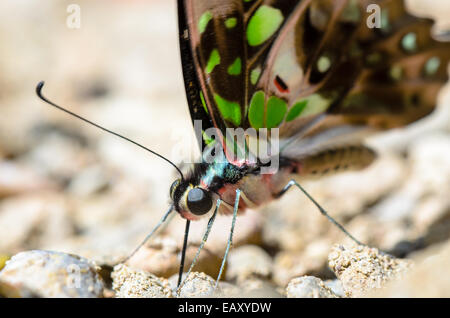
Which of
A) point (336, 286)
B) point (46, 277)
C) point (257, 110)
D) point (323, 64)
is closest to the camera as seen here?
point (46, 277)

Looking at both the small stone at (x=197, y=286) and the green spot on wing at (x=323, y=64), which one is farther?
the green spot on wing at (x=323, y=64)

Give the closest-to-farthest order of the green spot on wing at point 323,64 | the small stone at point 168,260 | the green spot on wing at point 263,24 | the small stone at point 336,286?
the small stone at point 336,286, the small stone at point 168,260, the green spot on wing at point 263,24, the green spot on wing at point 323,64

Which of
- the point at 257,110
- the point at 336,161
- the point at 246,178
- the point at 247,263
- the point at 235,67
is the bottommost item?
the point at 247,263

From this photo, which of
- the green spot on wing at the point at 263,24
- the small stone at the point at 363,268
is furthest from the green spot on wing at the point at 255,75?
the small stone at the point at 363,268

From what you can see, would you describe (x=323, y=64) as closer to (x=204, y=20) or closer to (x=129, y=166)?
(x=204, y=20)

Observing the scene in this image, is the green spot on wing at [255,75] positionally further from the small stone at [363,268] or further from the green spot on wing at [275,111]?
the small stone at [363,268]

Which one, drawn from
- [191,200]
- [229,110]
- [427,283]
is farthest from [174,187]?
[427,283]

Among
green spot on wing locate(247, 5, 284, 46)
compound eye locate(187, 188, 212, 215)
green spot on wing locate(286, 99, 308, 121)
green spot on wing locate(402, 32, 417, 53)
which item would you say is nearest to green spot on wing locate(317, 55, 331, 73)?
green spot on wing locate(286, 99, 308, 121)

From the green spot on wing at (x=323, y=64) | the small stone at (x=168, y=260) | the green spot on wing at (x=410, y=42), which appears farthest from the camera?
the green spot on wing at (x=410, y=42)
